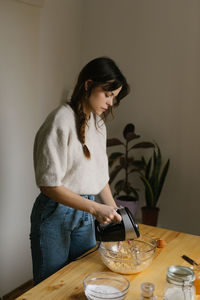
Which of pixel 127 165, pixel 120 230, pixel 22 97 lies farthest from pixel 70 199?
pixel 127 165

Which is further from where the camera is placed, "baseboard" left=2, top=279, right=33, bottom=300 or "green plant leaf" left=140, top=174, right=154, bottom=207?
"green plant leaf" left=140, top=174, right=154, bottom=207

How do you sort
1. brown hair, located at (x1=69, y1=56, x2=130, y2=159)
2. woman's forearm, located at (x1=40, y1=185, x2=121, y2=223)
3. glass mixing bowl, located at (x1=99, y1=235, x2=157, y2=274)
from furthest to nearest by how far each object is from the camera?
brown hair, located at (x1=69, y1=56, x2=130, y2=159) < woman's forearm, located at (x1=40, y1=185, x2=121, y2=223) < glass mixing bowl, located at (x1=99, y1=235, x2=157, y2=274)

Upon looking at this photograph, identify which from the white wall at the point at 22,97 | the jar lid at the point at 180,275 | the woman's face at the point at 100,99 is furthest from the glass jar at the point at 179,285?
the white wall at the point at 22,97

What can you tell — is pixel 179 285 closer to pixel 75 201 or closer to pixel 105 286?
pixel 105 286

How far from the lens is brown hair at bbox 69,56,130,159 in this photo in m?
1.61

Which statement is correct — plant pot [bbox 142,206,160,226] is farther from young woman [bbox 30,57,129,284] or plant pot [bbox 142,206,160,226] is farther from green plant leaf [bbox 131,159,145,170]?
young woman [bbox 30,57,129,284]

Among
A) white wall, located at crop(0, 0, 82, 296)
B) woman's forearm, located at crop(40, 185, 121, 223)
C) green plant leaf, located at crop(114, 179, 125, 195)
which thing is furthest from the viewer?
green plant leaf, located at crop(114, 179, 125, 195)

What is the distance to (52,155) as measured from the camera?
1.54 metres

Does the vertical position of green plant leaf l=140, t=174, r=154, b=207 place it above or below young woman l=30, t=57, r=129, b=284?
below

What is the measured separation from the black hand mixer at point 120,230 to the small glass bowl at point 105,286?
150 mm

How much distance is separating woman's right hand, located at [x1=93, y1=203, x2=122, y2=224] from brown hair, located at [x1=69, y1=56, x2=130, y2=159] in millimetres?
293

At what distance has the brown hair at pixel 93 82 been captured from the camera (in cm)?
161

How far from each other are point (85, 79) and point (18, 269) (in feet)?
5.51

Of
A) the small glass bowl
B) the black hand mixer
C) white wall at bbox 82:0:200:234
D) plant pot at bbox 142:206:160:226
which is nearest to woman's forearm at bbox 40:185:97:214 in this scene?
the black hand mixer
